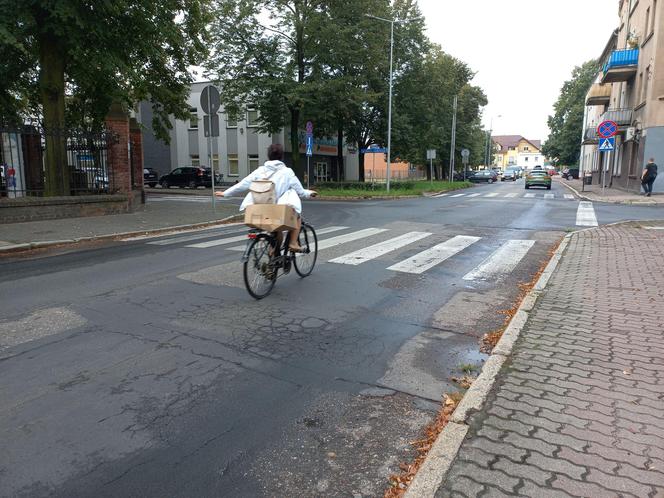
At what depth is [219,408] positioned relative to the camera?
11.2 ft

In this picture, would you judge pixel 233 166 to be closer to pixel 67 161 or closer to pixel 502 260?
pixel 67 161

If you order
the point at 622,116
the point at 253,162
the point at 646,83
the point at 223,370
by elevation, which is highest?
the point at 646,83

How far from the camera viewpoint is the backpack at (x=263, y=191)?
19.8 feet

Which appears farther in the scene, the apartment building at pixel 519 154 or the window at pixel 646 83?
the apartment building at pixel 519 154

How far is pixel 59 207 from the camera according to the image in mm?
13547

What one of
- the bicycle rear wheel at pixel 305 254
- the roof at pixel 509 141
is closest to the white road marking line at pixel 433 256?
the bicycle rear wheel at pixel 305 254

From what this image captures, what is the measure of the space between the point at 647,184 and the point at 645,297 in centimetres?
2162

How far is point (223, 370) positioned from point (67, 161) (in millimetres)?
13429

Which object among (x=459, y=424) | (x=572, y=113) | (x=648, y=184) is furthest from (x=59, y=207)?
A: (x=572, y=113)

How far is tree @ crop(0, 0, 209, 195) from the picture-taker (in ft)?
41.7

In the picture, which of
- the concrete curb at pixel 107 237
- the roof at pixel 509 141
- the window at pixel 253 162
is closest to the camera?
the concrete curb at pixel 107 237

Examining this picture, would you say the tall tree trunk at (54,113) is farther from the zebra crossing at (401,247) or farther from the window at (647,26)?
the window at (647,26)

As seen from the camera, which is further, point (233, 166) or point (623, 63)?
point (233, 166)

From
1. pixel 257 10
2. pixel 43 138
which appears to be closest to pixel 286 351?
pixel 43 138
